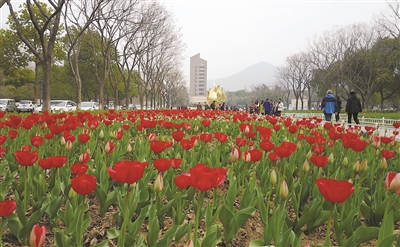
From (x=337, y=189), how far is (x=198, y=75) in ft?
509

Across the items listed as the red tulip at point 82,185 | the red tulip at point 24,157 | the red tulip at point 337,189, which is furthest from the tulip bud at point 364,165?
the red tulip at point 24,157

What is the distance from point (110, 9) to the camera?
1728cm

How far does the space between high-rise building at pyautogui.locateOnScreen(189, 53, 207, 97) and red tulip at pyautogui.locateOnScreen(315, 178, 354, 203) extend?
15193cm

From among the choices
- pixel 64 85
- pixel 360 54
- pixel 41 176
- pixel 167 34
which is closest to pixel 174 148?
pixel 41 176

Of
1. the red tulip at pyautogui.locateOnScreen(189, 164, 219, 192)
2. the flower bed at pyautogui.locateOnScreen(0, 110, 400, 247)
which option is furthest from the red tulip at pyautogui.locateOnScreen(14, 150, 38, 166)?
the red tulip at pyautogui.locateOnScreen(189, 164, 219, 192)

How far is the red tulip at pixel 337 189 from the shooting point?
1.35 m

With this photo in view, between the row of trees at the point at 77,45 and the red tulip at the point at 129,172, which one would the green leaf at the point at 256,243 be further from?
the row of trees at the point at 77,45

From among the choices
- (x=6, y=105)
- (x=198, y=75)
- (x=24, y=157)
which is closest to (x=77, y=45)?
(x=6, y=105)

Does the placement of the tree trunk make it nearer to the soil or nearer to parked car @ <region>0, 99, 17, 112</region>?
the soil

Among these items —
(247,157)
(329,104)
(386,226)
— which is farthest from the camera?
(329,104)

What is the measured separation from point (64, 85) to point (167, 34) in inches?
760

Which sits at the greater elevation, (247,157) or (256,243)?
(247,157)

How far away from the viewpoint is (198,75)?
155 m

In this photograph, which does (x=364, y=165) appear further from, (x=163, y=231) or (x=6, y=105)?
(x=6, y=105)
